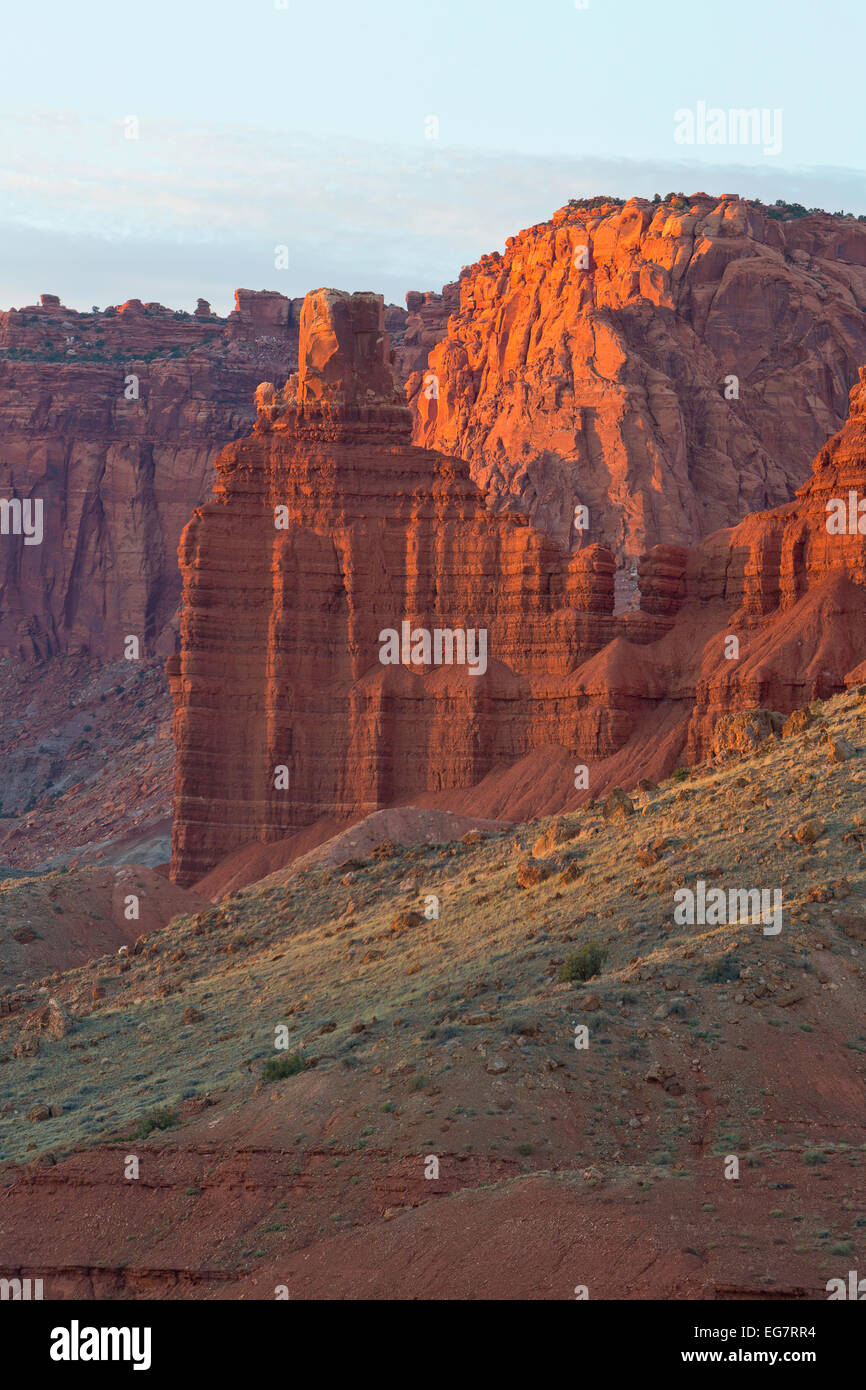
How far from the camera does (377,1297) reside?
2950cm

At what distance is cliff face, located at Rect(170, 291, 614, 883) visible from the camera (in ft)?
300

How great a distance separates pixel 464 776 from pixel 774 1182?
197ft

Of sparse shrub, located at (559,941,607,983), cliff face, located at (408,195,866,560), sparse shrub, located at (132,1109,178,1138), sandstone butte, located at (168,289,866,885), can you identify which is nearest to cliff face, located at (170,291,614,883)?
sandstone butte, located at (168,289,866,885)

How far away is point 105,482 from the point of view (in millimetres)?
167625

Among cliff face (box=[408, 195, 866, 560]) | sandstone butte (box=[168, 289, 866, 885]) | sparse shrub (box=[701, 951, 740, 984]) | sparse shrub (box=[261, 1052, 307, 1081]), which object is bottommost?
sparse shrub (box=[261, 1052, 307, 1081])

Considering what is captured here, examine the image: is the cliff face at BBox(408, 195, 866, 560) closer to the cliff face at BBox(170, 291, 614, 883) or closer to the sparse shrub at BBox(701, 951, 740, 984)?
the cliff face at BBox(170, 291, 614, 883)

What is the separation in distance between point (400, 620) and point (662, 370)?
1658 inches

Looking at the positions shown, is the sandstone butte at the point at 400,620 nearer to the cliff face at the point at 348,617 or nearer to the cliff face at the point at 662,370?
the cliff face at the point at 348,617

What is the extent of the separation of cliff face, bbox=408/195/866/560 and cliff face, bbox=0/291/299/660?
27365 millimetres

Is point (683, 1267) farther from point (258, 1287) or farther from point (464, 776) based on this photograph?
point (464, 776)

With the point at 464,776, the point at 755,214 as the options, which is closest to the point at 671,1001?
the point at 464,776

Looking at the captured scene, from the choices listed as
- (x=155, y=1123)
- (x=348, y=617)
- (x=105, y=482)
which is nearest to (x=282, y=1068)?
(x=155, y=1123)

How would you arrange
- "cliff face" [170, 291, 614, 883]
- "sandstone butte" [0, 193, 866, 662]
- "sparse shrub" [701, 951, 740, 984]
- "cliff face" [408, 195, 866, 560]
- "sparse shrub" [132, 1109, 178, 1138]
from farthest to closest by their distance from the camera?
"sandstone butte" [0, 193, 866, 662] < "cliff face" [408, 195, 866, 560] < "cliff face" [170, 291, 614, 883] < "sparse shrub" [132, 1109, 178, 1138] < "sparse shrub" [701, 951, 740, 984]

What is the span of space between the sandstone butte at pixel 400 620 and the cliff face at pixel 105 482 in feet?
221
